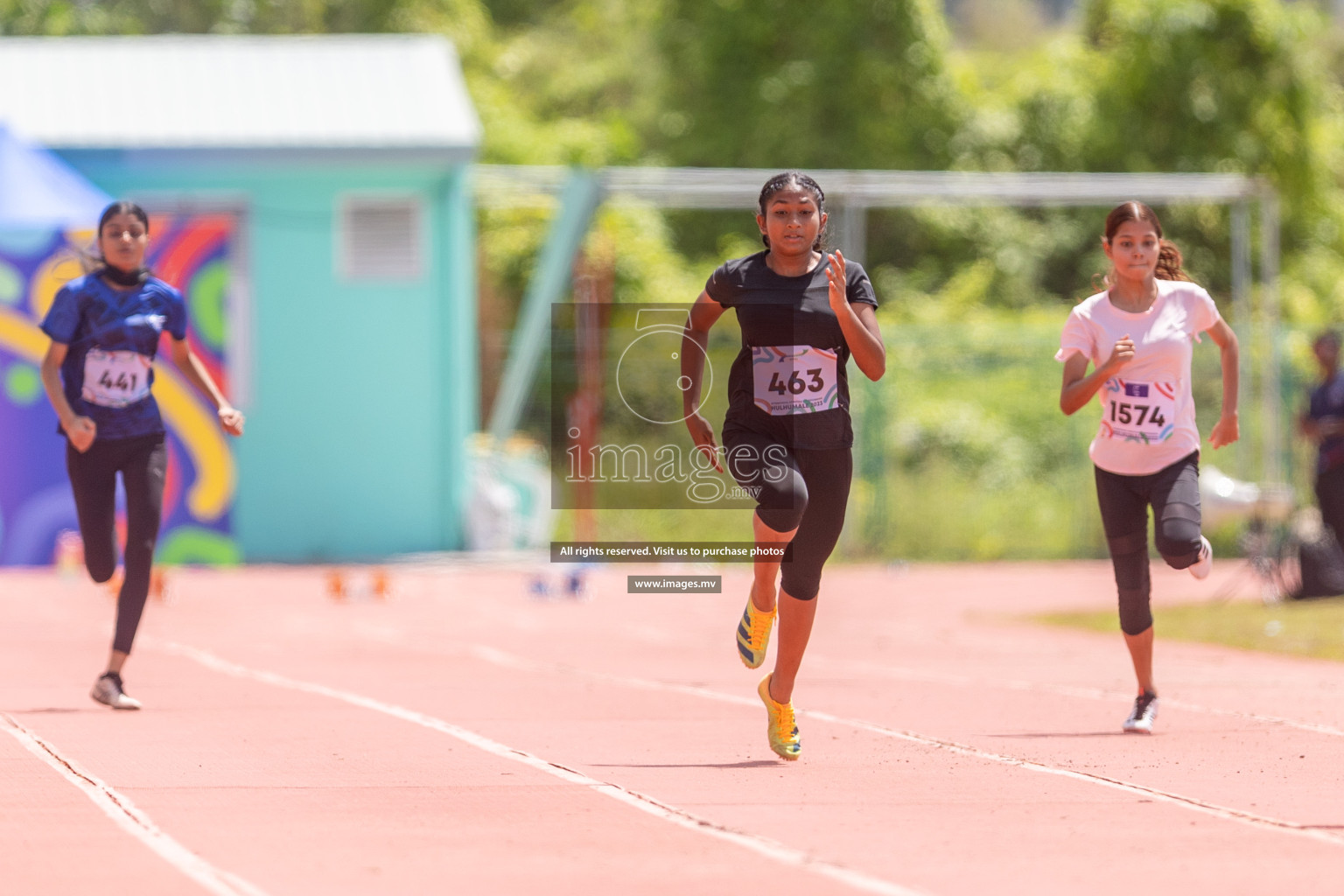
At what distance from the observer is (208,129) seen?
2175 cm

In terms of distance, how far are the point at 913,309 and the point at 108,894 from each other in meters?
30.5

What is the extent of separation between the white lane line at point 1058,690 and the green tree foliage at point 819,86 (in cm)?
2534

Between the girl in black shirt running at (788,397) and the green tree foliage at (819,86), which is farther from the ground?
the green tree foliage at (819,86)

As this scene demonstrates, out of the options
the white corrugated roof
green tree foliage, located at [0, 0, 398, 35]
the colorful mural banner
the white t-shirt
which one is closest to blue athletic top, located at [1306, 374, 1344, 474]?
the white t-shirt

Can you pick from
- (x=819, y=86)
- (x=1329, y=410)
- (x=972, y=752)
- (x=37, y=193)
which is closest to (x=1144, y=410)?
(x=972, y=752)

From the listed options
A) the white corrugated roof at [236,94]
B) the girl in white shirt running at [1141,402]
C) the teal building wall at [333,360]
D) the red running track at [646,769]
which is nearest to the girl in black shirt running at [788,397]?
the red running track at [646,769]

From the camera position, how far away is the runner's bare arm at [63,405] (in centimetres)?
909

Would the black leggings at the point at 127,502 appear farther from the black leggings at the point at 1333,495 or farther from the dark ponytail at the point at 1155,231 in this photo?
the black leggings at the point at 1333,495

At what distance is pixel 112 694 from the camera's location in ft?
30.2

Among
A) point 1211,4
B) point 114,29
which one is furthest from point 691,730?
point 114,29

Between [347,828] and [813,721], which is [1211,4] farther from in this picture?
[347,828]

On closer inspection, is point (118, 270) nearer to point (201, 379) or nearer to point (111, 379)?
point (111, 379)

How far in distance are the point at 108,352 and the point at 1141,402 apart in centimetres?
449

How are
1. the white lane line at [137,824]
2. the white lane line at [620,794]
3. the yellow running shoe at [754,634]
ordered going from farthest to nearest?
the yellow running shoe at [754,634]
the white lane line at [620,794]
the white lane line at [137,824]
